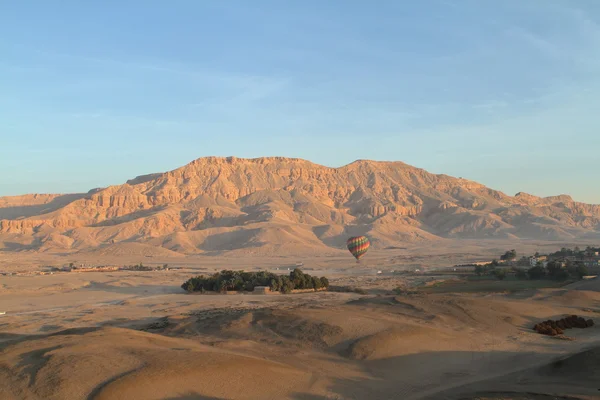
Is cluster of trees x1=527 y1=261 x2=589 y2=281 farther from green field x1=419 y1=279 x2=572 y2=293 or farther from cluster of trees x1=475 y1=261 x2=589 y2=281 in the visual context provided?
green field x1=419 y1=279 x2=572 y2=293

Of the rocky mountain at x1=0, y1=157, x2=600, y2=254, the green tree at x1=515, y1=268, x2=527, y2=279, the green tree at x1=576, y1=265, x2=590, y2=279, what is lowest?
the green tree at x1=515, y1=268, x2=527, y2=279

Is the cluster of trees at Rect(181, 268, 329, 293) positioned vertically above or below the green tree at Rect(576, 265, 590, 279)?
below

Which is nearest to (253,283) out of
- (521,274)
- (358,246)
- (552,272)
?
(521,274)

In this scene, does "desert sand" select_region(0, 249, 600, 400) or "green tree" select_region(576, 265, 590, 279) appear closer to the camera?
"desert sand" select_region(0, 249, 600, 400)

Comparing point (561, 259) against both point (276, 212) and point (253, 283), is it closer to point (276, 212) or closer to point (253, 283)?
point (253, 283)

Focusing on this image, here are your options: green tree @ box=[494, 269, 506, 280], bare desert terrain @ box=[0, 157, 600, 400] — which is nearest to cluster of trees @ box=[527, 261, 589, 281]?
green tree @ box=[494, 269, 506, 280]

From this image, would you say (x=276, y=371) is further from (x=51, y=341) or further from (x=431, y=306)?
(x=431, y=306)

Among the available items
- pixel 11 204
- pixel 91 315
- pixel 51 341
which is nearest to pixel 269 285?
pixel 91 315
